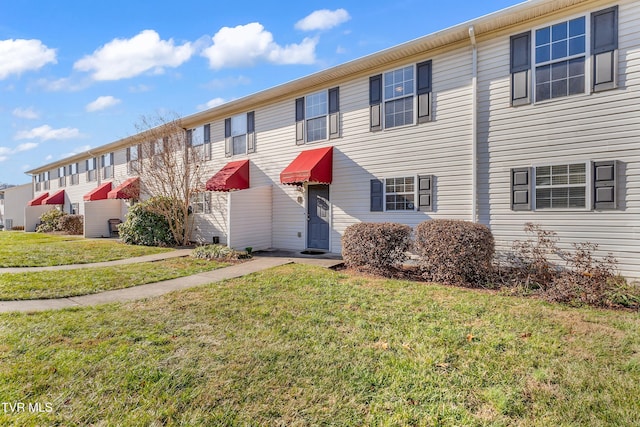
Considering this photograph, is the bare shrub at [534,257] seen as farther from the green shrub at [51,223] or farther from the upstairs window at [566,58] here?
the green shrub at [51,223]

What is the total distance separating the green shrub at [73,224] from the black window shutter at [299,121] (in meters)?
18.0

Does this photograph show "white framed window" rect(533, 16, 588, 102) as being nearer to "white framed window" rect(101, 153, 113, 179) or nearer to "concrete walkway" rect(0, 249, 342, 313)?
"concrete walkway" rect(0, 249, 342, 313)

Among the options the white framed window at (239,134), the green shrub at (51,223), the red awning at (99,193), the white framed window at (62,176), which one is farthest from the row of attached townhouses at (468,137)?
the white framed window at (62,176)

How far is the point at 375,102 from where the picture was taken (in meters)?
10.1

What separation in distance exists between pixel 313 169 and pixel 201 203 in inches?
286

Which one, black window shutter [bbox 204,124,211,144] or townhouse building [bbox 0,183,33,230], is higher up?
black window shutter [bbox 204,124,211,144]

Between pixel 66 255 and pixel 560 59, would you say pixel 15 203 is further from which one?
pixel 560 59

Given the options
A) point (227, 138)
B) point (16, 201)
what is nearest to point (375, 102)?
point (227, 138)

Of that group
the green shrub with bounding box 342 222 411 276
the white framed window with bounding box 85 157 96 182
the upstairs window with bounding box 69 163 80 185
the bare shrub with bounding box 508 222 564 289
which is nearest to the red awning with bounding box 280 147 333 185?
the green shrub with bounding box 342 222 411 276

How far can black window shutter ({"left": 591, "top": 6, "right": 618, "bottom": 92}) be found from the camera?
6.78m

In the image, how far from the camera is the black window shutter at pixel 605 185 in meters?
6.77

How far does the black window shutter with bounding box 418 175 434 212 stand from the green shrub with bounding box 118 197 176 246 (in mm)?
10786

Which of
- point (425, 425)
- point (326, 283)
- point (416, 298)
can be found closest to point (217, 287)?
point (326, 283)

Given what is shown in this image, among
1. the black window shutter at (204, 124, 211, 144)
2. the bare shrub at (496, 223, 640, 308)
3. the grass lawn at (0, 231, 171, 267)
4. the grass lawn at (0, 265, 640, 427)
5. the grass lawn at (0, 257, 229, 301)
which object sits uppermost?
the black window shutter at (204, 124, 211, 144)
